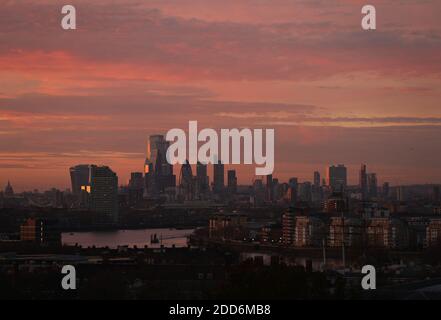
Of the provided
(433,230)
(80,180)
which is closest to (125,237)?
(80,180)

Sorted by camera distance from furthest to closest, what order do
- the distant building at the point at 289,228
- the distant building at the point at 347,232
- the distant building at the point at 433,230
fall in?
the distant building at the point at 289,228 < the distant building at the point at 433,230 < the distant building at the point at 347,232

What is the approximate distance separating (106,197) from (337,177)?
15.4 meters

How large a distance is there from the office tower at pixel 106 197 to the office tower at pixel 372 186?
958 centimetres

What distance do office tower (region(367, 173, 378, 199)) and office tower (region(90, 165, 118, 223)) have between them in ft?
31.4

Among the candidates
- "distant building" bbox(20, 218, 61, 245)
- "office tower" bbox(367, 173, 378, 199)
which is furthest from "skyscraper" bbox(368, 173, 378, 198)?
"distant building" bbox(20, 218, 61, 245)

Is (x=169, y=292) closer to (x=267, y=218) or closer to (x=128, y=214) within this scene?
(x=267, y=218)

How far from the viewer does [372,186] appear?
28438mm

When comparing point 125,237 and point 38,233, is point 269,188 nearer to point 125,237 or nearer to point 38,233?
point 125,237

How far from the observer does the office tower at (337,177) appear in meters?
24.9

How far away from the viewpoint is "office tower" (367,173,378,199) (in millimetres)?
26141

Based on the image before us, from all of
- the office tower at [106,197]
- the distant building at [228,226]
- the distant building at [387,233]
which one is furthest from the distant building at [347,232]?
the office tower at [106,197]

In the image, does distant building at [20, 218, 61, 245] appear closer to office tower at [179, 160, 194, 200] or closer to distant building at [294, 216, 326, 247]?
distant building at [294, 216, 326, 247]

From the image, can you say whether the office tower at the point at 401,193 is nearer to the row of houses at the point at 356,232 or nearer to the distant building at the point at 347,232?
the row of houses at the point at 356,232
